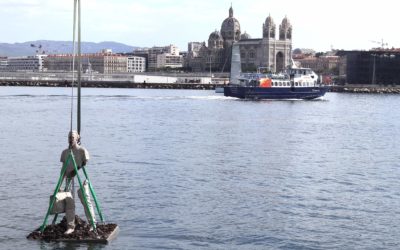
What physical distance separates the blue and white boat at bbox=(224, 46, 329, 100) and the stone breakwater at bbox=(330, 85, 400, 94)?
74.2 metres

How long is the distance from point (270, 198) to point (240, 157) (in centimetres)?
1153

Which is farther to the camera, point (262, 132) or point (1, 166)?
point (262, 132)

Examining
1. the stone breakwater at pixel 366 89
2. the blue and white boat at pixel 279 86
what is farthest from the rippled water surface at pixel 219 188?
the stone breakwater at pixel 366 89

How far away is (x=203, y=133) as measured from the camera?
49906 mm

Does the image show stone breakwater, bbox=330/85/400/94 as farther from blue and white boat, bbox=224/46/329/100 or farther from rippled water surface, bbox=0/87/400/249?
rippled water surface, bbox=0/87/400/249

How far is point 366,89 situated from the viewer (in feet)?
607

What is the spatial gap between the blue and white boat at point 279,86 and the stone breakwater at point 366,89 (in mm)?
74237

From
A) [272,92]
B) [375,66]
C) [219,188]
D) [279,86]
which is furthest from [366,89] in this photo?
[219,188]

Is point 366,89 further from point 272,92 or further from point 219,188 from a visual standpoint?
point 219,188

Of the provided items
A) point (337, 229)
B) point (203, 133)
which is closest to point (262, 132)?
point (203, 133)

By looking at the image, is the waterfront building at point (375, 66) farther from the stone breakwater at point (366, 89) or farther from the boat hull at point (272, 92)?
the boat hull at point (272, 92)

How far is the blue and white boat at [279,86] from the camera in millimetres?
107812

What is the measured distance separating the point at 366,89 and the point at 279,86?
82031 mm

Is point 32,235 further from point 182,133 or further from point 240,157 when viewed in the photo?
point 182,133
